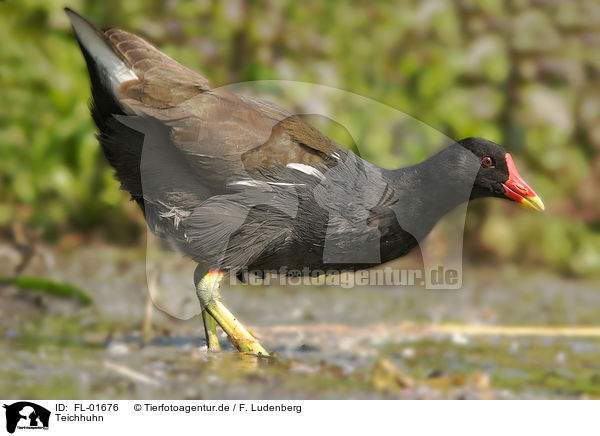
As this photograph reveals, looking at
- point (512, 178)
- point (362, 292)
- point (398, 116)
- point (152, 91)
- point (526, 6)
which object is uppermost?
point (526, 6)

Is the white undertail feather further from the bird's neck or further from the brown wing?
the bird's neck

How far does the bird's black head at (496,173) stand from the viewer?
3775mm

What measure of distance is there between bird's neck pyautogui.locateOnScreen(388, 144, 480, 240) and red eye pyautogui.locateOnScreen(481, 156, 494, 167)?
0.03m

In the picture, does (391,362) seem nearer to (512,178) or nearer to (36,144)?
(512,178)

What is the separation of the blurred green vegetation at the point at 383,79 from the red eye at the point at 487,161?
234 cm

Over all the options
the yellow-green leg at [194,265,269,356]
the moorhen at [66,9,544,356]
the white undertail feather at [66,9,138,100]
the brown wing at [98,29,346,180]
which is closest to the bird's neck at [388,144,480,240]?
the moorhen at [66,9,544,356]

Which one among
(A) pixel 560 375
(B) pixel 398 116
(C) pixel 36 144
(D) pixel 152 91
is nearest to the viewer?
(D) pixel 152 91

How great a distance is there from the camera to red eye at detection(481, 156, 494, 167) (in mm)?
3781

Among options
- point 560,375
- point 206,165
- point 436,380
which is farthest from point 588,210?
point 206,165

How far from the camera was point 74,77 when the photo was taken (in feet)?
20.7

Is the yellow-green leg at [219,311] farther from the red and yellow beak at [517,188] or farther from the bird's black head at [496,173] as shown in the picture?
the red and yellow beak at [517,188]

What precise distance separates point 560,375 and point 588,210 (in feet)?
10.3
